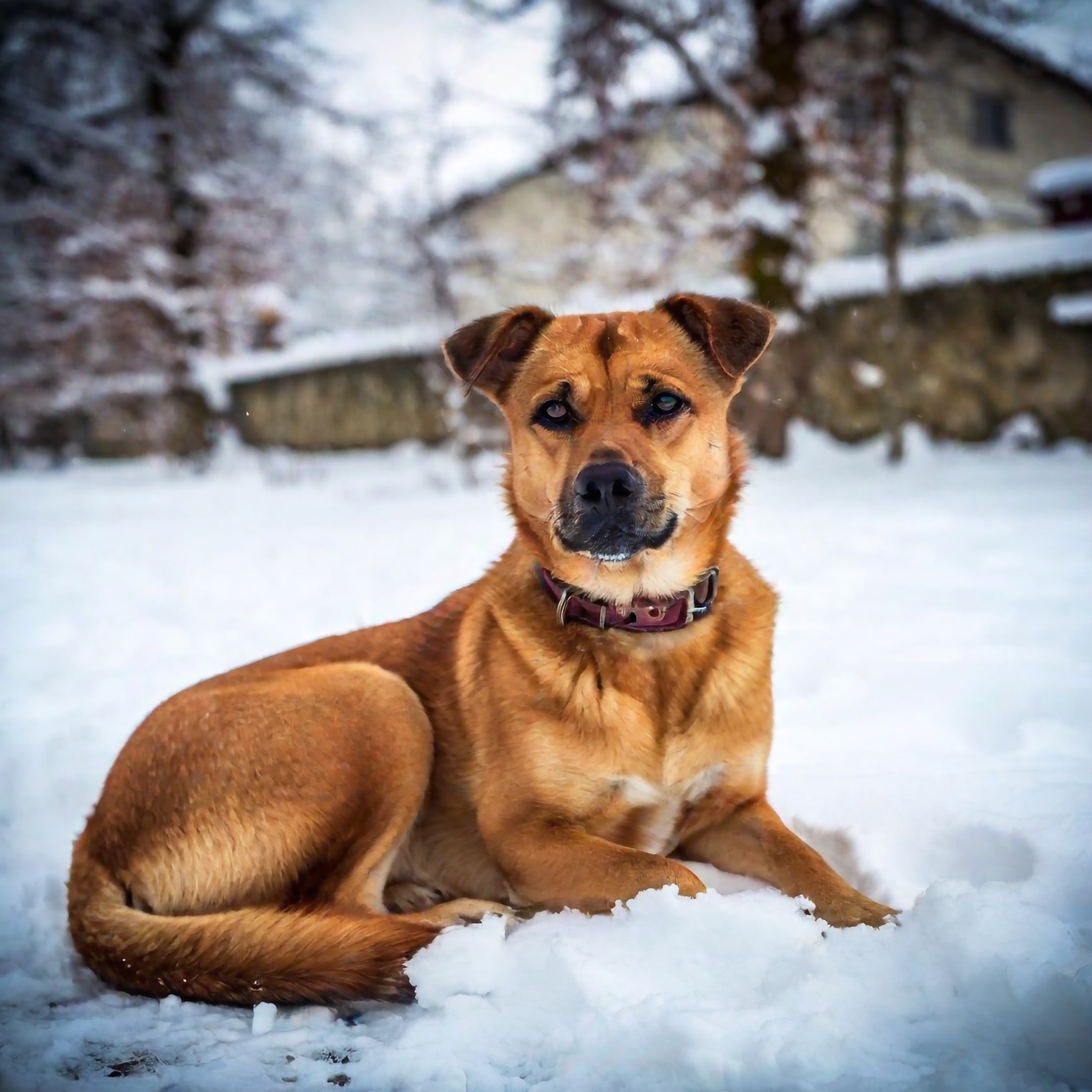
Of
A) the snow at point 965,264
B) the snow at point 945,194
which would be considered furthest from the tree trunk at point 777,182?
the snow at point 945,194

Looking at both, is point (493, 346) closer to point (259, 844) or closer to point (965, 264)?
point (259, 844)

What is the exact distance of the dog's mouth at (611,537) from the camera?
2.16 meters

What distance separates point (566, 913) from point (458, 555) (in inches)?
181

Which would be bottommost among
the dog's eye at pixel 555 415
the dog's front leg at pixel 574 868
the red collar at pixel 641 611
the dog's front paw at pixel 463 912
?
the dog's front paw at pixel 463 912

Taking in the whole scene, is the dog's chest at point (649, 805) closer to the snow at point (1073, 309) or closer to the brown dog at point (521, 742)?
the brown dog at point (521, 742)

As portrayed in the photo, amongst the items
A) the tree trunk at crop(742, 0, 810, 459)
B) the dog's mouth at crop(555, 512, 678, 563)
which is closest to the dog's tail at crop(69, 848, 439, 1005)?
the dog's mouth at crop(555, 512, 678, 563)

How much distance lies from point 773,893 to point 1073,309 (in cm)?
962

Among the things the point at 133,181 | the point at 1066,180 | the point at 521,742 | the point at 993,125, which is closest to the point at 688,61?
the point at 1066,180

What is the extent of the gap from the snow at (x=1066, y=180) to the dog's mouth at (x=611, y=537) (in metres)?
14.9

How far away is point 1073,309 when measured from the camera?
30.5 feet

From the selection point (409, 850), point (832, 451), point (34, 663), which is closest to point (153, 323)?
point (832, 451)

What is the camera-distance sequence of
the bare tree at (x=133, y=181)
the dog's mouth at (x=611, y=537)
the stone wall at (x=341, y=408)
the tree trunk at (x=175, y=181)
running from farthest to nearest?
the tree trunk at (x=175, y=181)
the bare tree at (x=133, y=181)
the stone wall at (x=341, y=408)
the dog's mouth at (x=611, y=537)

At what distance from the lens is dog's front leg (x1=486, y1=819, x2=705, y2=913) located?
192 centimetres

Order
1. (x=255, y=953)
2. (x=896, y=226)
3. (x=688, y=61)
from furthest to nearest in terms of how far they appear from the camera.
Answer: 1. (x=688, y=61)
2. (x=896, y=226)
3. (x=255, y=953)
